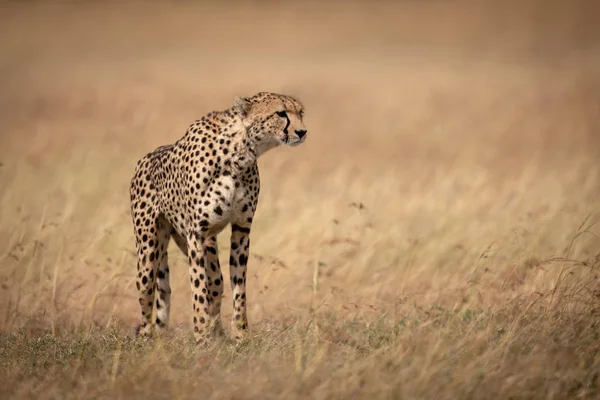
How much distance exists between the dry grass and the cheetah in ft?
0.81

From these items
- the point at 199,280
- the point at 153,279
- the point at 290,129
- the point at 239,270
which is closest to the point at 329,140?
the point at 153,279

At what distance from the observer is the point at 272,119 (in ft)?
18.4

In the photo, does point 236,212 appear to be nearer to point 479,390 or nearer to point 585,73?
point 479,390

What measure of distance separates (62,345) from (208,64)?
47.9 ft

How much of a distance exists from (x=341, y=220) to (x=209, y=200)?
10.8 feet

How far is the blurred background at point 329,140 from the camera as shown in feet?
24.0

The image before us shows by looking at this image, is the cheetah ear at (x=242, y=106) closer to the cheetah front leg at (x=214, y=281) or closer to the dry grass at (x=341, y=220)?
the cheetah front leg at (x=214, y=281)

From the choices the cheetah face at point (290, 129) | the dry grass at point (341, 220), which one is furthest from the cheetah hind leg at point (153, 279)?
the cheetah face at point (290, 129)

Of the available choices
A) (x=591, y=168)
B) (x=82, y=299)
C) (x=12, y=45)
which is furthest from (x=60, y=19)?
(x=82, y=299)

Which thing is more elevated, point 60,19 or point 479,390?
point 60,19

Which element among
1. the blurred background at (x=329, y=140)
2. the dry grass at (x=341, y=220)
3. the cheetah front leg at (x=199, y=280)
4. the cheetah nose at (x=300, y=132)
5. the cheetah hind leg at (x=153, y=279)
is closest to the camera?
the dry grass at (x=341, y=220)

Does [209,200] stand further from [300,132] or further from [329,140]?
[329,140]

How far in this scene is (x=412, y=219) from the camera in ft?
29.5

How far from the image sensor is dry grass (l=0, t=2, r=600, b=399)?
476 centimetres
